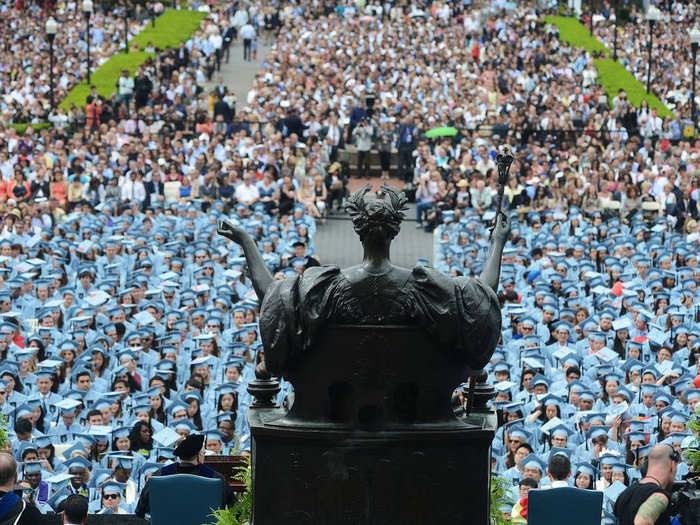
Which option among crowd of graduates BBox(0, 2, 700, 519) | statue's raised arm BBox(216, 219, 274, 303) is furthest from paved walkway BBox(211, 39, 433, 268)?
statue's raised arm BBox(216, 219, 274, 303)

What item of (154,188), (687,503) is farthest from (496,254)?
(154,188)

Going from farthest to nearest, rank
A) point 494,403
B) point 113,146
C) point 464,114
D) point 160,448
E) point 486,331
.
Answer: point 464,114 < point 113,146 < point 494,403 < point 160,448 < point 486,331

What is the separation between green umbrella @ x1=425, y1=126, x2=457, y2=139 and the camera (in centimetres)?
3500

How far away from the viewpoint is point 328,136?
34812 mm

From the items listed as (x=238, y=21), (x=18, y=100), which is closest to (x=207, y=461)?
(x=18, y=100)

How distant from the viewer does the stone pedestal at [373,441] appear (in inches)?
257

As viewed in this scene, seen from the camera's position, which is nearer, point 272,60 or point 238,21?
point 272,60

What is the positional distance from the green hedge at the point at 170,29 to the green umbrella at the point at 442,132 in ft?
49.6

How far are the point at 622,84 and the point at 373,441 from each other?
128 feet

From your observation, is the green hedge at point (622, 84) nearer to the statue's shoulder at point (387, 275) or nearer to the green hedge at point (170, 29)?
the green hedge at point (170, 29)

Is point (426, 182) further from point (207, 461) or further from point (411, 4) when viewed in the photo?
point (411, 4)

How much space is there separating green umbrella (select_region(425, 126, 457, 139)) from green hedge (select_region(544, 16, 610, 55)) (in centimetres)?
1449

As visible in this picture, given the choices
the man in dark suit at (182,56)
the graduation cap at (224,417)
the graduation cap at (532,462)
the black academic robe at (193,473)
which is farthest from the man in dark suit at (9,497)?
the man in dark suit at (182,56)

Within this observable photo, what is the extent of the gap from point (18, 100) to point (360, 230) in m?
35.9
